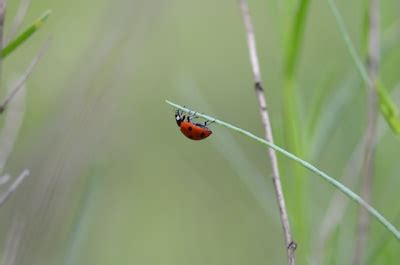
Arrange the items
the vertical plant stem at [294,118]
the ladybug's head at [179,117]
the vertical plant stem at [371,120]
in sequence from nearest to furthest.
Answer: the vertical plant stem at [371,120] → the vertical plant stem at [294,118] → the ladybug's head at [179,117]

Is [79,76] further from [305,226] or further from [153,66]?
[153,66]

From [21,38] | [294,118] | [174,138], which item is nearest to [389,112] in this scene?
[294,118]

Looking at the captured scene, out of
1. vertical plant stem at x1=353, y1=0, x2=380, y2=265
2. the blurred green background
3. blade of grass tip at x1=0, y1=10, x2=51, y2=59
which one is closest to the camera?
blade of grass tip at x1=0, y1=10, x2=51, y2=59

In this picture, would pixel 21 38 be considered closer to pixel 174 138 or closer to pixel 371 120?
pixel 371 120

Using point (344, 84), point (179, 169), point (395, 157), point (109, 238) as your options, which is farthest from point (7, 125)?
point (179, 169)

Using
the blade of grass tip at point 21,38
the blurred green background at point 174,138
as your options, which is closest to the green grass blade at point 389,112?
the blurred green background at point 174,138

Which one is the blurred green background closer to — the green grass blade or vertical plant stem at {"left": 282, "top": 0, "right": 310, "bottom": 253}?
vertical plant stem at {"left": 282, "top": 0, "right": 310, "bottom": 253}

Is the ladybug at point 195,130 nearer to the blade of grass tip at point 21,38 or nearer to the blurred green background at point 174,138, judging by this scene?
the blurred green background at point 174,138

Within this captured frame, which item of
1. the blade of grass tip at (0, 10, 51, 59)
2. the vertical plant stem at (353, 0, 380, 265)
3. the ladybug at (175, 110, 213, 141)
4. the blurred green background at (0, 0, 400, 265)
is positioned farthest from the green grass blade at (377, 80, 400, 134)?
the blade of grass tip at (0, 10, 51, 59)
